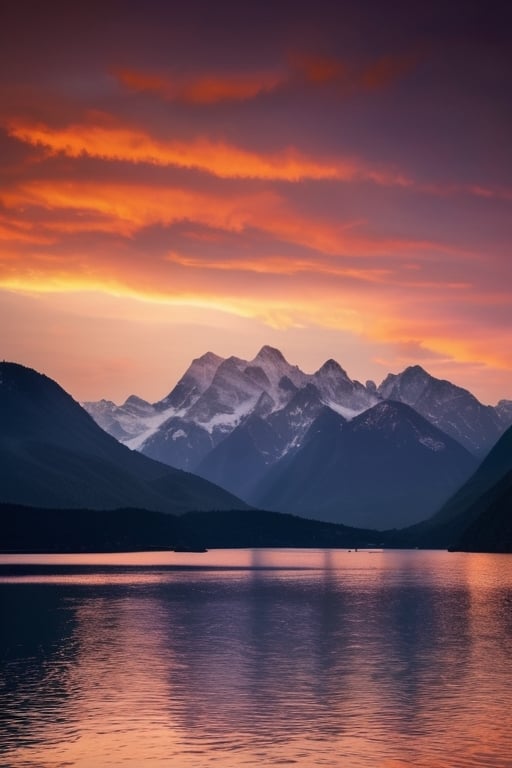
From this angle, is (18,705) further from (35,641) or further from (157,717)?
(35,641)

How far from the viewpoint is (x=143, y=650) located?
12638 centimetres

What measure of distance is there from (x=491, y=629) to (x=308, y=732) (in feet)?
242

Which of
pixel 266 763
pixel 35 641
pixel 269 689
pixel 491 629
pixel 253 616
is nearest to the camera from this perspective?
pixel 266 763

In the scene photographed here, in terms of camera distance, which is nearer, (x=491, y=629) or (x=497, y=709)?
(x=497, y=709)

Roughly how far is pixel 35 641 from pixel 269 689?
47664mm

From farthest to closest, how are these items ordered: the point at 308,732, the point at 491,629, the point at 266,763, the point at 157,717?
the point at 491,629, the point at 157,717, the point at 308,732, the point at 266,763

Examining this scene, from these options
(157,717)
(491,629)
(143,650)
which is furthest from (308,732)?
(491,629)

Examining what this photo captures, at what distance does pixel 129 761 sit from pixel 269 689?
28.0m

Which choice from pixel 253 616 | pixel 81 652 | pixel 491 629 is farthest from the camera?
pixel 253 616

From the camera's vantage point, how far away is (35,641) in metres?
136

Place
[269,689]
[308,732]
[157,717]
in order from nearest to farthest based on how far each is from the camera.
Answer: [308,732] → [157,717] → [269,689]

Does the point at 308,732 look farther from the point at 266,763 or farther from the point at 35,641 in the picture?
the point at 35,641

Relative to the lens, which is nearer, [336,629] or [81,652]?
[81,652]

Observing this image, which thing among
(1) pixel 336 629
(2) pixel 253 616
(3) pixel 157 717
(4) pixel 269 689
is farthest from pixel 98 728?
(2) pixel 253 616
